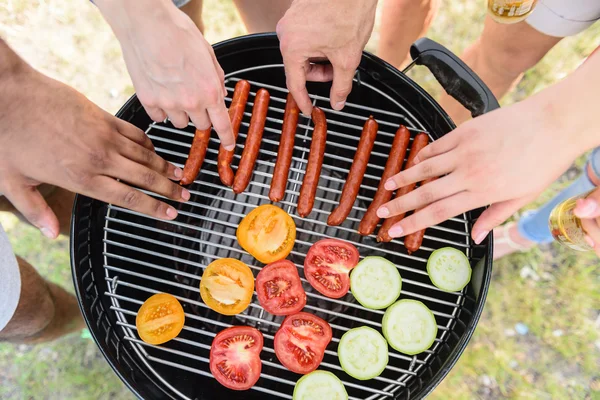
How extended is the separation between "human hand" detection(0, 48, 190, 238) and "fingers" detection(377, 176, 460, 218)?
3.80 feet

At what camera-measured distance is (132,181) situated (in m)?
2.21

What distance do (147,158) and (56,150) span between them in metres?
0.41

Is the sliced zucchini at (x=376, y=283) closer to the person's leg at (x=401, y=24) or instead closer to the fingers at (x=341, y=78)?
the fingers at (x=341, y=78)

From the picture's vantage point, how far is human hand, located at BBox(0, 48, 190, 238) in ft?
6.51

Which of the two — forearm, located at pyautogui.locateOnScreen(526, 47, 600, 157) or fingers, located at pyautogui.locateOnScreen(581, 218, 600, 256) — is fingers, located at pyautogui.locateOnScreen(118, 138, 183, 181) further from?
fingers, located at pyautogui.locateOnScreen(581, 218, 600, 256)

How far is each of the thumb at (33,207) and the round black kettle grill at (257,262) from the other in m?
0.23

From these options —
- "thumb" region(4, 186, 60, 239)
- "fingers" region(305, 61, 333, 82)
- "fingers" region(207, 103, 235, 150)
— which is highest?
"fingers" region(305, 61, 333, 82)

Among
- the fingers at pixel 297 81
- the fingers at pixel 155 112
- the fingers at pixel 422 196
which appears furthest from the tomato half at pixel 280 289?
the fingers at pixel 155 112

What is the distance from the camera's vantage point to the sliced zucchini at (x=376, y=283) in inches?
93.6

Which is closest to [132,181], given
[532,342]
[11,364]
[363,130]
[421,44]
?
[363,130]

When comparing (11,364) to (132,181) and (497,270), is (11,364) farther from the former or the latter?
(497,270)

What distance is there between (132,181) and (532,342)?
10.6ft

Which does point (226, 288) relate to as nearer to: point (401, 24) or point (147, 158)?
point (147, 158)

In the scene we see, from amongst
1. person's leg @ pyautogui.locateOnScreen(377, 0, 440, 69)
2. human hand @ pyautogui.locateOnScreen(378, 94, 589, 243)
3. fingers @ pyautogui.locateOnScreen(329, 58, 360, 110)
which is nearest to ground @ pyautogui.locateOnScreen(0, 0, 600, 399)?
person's leg @ pyautogui.locateOnScreen(377, 0, 440, 69)
